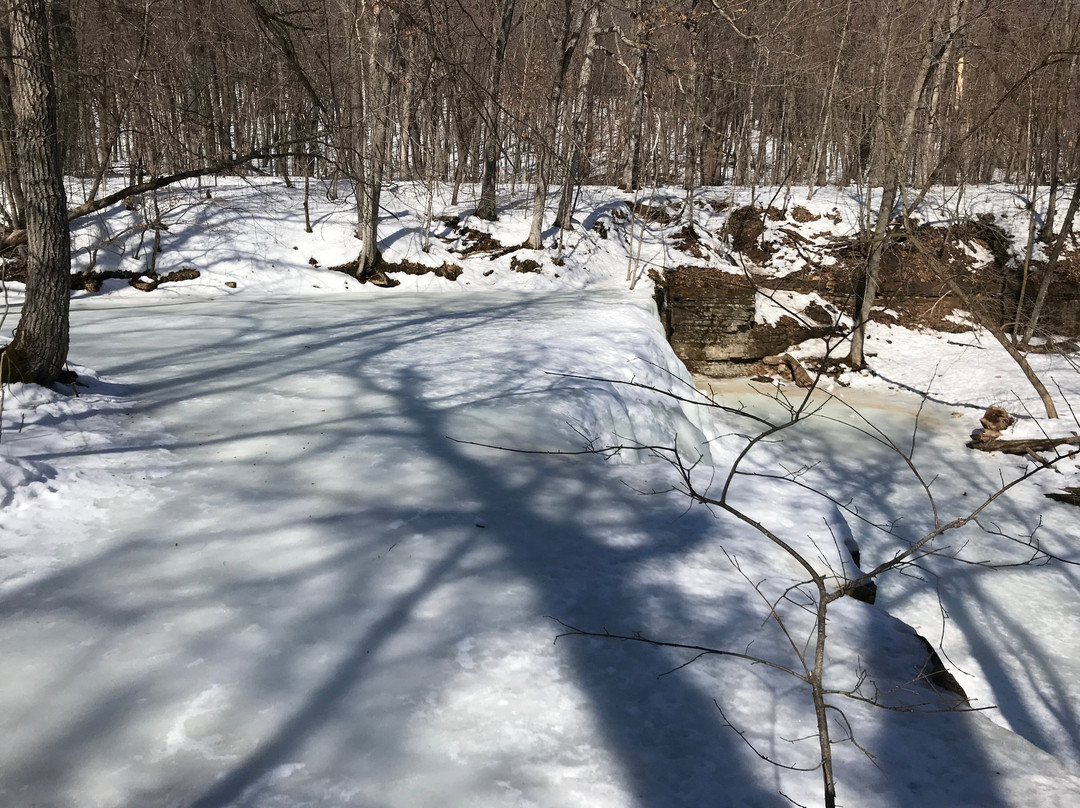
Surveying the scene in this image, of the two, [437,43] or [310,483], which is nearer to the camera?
[437,43]

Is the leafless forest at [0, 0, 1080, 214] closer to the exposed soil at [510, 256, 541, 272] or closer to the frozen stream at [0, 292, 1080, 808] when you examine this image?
the frozen stream at [0, 292, 1080, 808]

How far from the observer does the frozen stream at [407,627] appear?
8.39 feet

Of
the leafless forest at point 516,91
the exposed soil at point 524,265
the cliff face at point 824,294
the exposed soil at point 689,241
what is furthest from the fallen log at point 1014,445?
the exposed soil at point 524,265

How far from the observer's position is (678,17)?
4160 millimetres

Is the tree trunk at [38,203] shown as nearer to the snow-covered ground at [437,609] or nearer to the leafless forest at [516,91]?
the leafless forest at [516,91]

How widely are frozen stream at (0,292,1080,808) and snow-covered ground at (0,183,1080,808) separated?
2 cm

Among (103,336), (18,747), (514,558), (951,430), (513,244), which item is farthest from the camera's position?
(513,244)

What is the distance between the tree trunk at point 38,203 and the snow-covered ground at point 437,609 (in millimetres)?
361

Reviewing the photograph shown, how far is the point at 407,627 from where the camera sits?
3334 millimetres

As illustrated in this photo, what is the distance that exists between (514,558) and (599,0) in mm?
2862

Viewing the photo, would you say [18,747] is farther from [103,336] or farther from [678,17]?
[103,336]

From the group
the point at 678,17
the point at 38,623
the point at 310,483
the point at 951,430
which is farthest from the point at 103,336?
the point at 951,430

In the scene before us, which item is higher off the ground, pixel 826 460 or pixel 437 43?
pixel 437 43

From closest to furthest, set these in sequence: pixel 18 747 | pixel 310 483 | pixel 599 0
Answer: pixel 18 747
pixel 599 0
pixel 310 483
